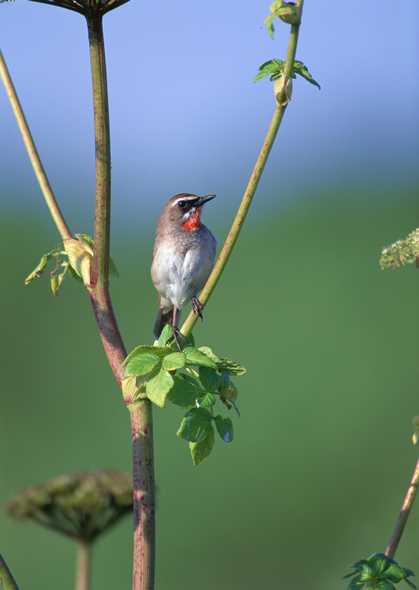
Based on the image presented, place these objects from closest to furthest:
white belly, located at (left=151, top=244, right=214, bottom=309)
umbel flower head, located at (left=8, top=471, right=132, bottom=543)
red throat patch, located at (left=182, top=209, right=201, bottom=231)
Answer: umbel flower head, located at (left=8, top=471, right=132, bottom=543)
white belly, located at (left=151, top=244, right=214, bottom=309)
red throat patch, located at (left=182, top=209, right=201, bottom=231)

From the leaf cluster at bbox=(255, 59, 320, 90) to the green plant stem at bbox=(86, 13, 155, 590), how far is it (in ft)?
1.44

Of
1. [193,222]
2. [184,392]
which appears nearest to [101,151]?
[184,392]

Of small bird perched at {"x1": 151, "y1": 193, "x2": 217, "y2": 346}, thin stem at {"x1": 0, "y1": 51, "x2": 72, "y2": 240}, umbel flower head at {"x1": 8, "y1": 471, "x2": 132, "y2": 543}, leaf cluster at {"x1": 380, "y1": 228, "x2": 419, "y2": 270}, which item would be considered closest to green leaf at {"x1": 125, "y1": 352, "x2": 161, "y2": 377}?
thin stem at {"x1": 0, "y1": 51, "x2": 72, "y2": 240}

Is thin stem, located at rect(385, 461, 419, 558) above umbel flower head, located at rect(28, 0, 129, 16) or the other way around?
the other way around

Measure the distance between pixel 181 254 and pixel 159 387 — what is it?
4.04 meters

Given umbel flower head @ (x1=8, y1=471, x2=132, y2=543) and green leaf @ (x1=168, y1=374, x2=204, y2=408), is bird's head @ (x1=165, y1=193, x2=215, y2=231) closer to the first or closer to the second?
umbel flower head @ (x1=8, y1=471, x2=132, y2=543)

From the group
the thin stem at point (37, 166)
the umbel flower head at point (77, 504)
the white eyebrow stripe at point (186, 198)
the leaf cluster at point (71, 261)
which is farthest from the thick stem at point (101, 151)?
the white eyebrow stripe at point (186, 198)

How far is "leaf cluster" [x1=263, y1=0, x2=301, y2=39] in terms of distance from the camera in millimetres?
2588

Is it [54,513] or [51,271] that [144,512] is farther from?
[54,513]

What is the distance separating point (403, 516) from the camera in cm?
264

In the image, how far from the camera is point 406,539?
953 cm

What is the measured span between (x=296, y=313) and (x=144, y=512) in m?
13.0

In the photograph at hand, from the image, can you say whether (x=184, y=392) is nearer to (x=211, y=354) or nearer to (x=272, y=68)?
(x=211, y=354)

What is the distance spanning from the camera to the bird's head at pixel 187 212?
6961 mm
